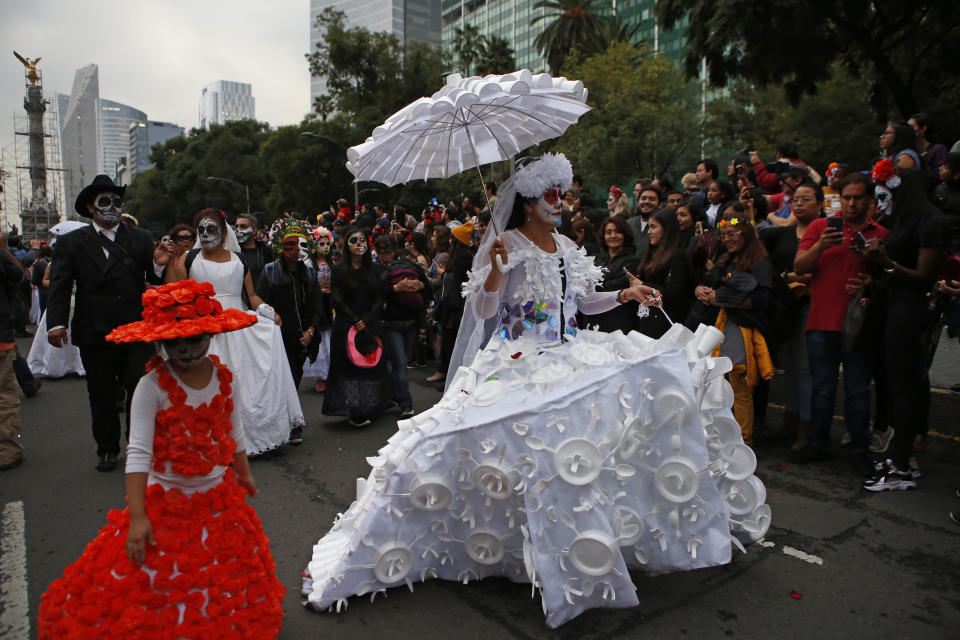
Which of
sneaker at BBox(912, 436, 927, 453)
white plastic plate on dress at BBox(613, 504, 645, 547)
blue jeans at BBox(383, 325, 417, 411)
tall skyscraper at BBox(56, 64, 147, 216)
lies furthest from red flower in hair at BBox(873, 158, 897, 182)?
tall skyscraper at BBox(56, 64, 147, 216)

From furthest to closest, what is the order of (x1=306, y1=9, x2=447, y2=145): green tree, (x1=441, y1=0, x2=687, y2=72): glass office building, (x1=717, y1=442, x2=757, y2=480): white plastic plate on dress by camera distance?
(x1=441, y1=0, x2=687, y2=72): glass office building, (x1=306, y1=9, x2=447, y2=145): green tree, (x1=717, y1=442, x2=757, y2=480): white plastic plate on dress

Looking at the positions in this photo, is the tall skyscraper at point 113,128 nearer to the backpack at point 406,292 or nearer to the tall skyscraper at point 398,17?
the tall skyscraper at point 398,17

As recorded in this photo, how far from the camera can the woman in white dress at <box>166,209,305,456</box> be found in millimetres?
5934

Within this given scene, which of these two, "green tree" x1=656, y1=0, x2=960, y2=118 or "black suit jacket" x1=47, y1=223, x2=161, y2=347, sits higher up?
"green tree" x1=656, y1=0, x2=960, y2=118

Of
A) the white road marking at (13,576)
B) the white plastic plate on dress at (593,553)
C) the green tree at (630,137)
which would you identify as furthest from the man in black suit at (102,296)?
the green tree at (630,137)

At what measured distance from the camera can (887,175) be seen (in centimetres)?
498

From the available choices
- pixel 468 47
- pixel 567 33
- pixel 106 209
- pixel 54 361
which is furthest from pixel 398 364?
pixel 567 33

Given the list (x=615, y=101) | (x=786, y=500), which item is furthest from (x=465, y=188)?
(x=786, y=500)

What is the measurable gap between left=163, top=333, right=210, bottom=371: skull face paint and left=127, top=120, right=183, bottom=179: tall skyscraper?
147 m

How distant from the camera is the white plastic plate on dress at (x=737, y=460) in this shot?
3.61 m

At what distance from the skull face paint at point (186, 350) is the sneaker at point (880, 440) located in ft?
17.9

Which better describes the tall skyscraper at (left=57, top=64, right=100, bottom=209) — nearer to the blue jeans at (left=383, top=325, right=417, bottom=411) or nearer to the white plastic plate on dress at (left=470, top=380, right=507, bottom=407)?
the blue jeans at (left=383, top=325, right=417, bottom=411)

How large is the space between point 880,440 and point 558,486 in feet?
13.4

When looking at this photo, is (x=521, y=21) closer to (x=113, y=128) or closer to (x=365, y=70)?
(x=365, y=70)
